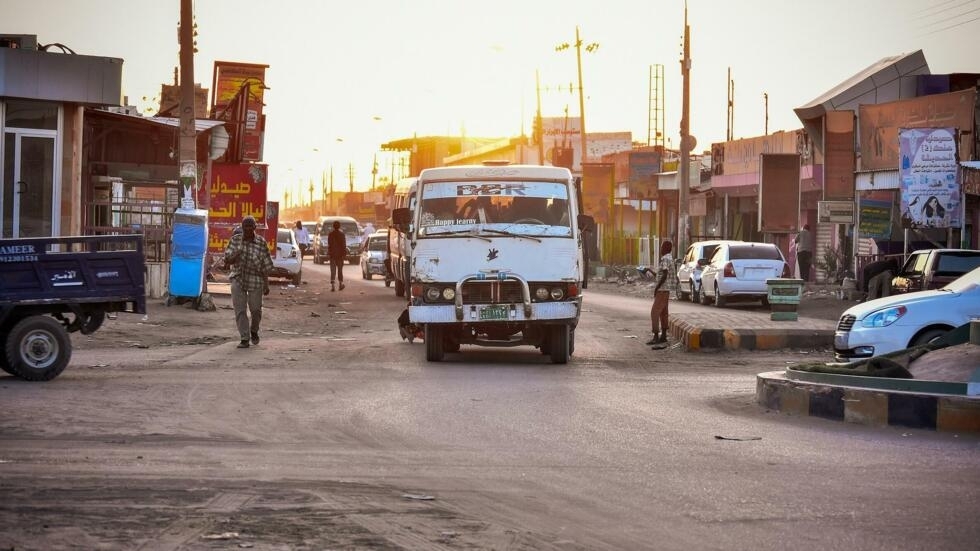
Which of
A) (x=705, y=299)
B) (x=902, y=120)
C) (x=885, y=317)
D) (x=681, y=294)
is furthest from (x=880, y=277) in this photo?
(x=885, y=317)

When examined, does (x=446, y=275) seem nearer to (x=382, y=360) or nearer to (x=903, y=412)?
(x=382, y=360)

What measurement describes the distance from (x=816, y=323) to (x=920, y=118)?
1346 cm

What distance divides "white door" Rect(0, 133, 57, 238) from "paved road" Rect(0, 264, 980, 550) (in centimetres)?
1097

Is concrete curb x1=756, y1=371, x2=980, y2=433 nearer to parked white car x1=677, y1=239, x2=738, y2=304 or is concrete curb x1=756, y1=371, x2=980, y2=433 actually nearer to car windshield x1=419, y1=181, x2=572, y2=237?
car windshield x1=419, y1=181, x2=572, y2=237

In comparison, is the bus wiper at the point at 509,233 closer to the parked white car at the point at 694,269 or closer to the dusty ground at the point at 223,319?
the dusty ground at the point at 223,319

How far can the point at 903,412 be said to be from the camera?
11281 mm

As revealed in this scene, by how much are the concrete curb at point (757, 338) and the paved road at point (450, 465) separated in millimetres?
4080

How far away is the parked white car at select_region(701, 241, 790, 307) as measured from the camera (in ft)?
106

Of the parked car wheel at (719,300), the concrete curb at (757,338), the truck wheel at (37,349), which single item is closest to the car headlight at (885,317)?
the concrete curb at (757,338)

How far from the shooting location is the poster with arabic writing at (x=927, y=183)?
27.6 metres

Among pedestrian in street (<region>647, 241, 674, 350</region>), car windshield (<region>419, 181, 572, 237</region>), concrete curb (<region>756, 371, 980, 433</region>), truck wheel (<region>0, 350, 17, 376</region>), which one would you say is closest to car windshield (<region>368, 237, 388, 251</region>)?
pedestrian in street (<region>647, 241, 674, 350</region>)

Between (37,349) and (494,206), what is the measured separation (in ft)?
20.9

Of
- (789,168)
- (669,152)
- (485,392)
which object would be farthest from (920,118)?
(669,152)

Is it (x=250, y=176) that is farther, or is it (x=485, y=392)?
(x=250, y=176)
